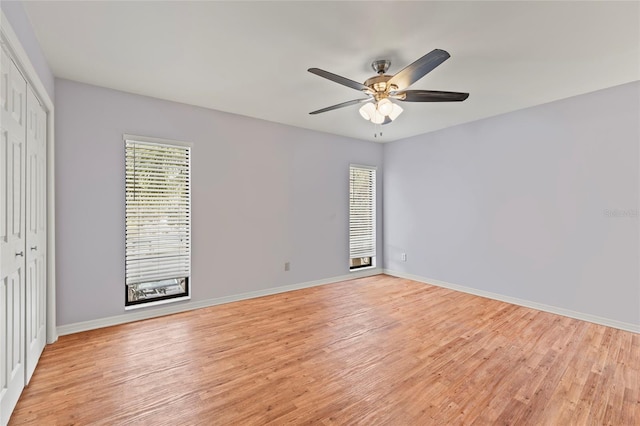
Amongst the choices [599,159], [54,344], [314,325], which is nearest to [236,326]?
[314,325]

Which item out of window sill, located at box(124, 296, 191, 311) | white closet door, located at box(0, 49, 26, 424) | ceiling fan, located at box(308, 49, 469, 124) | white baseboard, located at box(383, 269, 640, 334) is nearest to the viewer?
white closet door, located at box(0, 49, 26, 424)

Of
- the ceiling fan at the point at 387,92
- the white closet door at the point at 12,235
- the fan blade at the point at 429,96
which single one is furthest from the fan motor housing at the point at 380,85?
the white closet door at the point at 12,235

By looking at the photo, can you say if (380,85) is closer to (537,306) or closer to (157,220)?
(157,220)

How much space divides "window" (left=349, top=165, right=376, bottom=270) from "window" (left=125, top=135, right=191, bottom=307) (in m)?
2.86

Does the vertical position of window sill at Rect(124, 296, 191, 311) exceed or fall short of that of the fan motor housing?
it falls short

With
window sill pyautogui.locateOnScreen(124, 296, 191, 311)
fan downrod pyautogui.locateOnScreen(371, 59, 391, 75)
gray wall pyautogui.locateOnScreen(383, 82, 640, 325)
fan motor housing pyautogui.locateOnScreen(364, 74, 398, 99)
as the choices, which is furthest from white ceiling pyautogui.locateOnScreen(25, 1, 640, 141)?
window sill pyautogui.locateOnScreen(124, 296, 191, 311)

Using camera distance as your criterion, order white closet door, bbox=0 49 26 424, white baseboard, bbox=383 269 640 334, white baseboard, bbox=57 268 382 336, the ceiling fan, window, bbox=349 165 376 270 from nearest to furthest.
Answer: white closet door, bbox=0 49 26 424
the ceiling fan
white baseboard, bbox=57 268 382 336
white baseboard, bbox=383 269 640 334
window, bbox=349 165 376 270

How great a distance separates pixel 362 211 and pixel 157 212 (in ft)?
11.5

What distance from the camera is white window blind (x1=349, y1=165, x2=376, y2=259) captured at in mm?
5484

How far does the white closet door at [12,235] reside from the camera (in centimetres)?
165

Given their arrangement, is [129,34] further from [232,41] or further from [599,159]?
[599,159]

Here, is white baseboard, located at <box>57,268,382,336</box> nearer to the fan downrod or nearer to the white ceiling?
the white ceiling

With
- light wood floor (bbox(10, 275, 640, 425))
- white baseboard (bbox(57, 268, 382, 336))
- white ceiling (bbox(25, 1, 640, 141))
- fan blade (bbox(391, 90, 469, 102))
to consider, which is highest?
white ceiling (bbox(25, 1, 640, 141))

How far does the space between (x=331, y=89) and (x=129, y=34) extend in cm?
188
